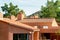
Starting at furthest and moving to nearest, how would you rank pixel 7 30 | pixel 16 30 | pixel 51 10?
1. pixel 51 10
2. pixel 16 30
3. pixel 7 30

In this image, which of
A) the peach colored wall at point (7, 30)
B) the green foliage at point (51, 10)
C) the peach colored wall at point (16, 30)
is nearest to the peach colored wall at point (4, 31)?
the peach colored wall at point (7, 30)

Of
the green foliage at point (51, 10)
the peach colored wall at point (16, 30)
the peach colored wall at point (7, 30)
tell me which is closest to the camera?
the peach colored wall at point (7, 30)

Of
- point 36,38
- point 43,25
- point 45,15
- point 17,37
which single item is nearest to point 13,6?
point 45,15

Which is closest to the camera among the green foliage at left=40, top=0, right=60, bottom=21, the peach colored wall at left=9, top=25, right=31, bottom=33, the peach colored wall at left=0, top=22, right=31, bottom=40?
the peach colored wall at left=0, top=22, right=31, bottom=40

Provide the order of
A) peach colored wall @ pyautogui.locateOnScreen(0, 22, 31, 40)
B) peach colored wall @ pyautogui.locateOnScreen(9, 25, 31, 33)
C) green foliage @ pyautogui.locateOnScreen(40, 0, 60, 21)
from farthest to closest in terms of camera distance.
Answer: green foliage @ pyautogui.locateOnScreen(40, 0, 60, 21)
peach colored wall @ pyautogui.locateOnScreen(9, 25, 31, 33)
peach colored wall @ pyautogui.locateOnScreen(0, 22, 31, 40)

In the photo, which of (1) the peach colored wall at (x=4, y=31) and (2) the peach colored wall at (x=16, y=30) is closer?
(1) the peach colored wall at (x=4, y=31)

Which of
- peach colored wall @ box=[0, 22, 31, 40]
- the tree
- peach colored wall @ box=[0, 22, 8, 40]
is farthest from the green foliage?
peach colored wall @ box=[0, 22, 8, 40]

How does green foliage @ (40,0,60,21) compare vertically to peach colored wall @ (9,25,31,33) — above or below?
above

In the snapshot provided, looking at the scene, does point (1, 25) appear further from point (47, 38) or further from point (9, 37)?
point (47, 38)

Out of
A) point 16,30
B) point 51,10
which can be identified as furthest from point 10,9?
point 16,30

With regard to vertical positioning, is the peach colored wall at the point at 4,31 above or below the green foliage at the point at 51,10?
below

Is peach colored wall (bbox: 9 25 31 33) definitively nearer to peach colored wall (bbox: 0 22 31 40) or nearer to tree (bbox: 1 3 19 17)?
peach colored wall (bbox: 0 22 31 40)

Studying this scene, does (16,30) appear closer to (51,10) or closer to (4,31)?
(4,31)

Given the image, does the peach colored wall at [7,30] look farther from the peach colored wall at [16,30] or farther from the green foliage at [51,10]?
the green foliage at [51,10]
